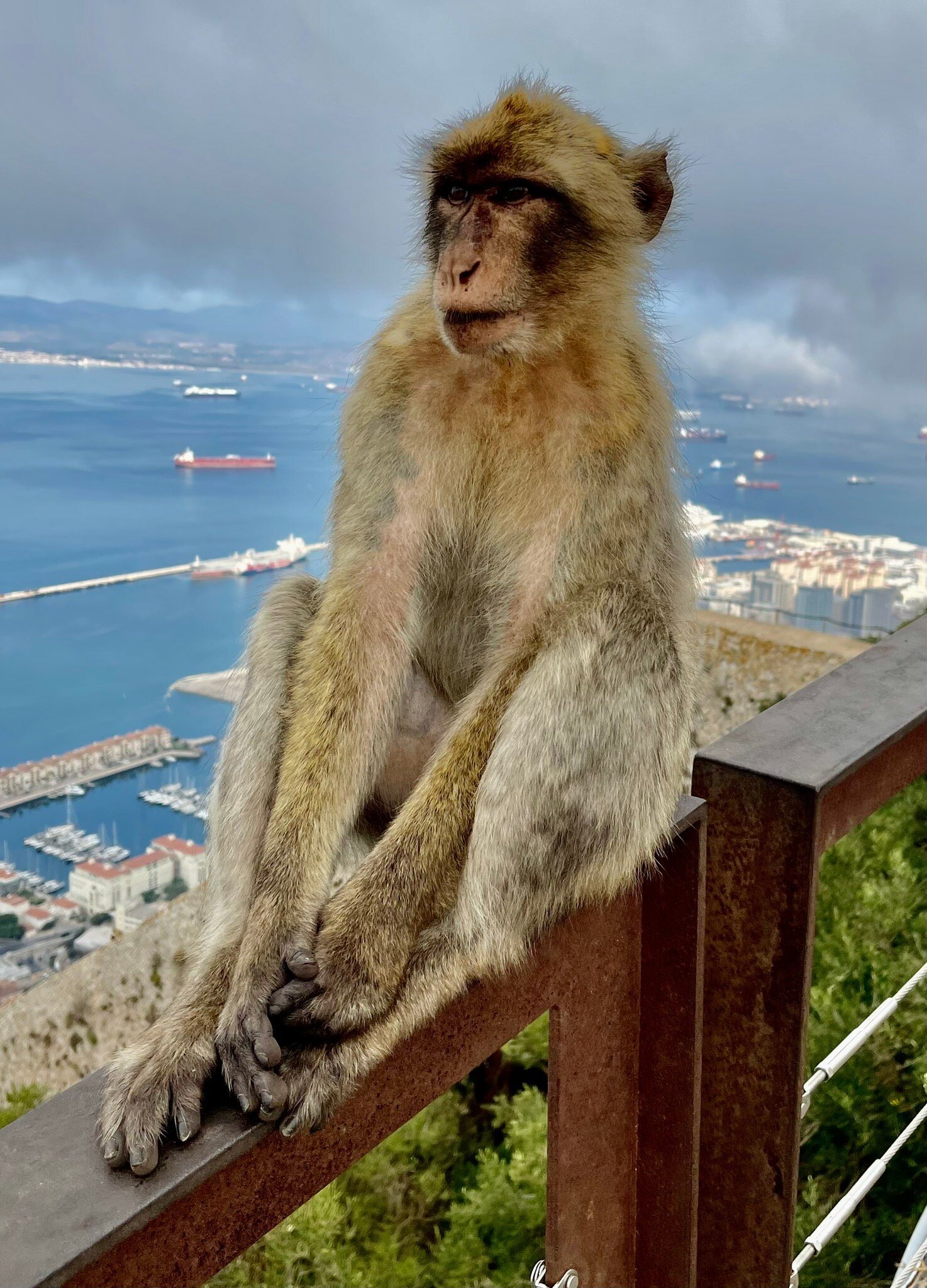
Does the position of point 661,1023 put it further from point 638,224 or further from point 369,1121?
point 638,224

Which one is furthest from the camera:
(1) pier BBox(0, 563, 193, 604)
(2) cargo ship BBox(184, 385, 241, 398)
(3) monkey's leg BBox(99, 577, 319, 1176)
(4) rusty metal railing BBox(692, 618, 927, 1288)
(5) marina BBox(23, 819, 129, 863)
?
(1) pier BBox(0, 563, 193, 604)

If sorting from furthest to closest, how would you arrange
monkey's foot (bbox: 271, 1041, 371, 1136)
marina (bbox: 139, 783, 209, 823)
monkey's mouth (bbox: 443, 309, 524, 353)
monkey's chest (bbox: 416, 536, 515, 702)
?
marina (bbox: 139, 783, 209, 823)
monkey's chest (bbox: 416, 536, 515, 702)
monkey's mouth (bbox: 443, 309, 524, 353)
monkey's foot (bbox: 271, 1041, 371, 1136)

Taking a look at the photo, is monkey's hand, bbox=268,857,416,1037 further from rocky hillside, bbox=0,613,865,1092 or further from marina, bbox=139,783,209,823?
marina, bbox=139,783,209,823

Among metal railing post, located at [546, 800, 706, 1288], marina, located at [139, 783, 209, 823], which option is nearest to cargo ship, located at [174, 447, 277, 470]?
marina, located at [139, 783, 209, 823]

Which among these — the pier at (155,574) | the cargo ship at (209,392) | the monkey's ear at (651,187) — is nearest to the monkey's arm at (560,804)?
the monkey's ear at (651,187)

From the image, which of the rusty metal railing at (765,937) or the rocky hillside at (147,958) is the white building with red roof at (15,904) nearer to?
the rocky hillside at (147,958)

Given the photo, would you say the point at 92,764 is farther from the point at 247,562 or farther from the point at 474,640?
the point at 474,640

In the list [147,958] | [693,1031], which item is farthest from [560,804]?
[147,958]
